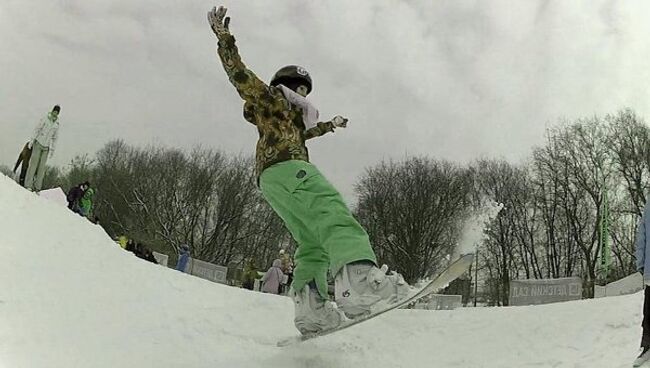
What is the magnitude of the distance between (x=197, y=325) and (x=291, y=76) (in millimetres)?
1852

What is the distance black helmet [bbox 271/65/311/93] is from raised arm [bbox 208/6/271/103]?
11.6 inches

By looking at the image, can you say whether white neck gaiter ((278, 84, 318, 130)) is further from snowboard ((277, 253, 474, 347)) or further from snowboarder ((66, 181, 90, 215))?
snowboarder ((66, 181, 90, 215))

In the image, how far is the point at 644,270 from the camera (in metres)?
4.12

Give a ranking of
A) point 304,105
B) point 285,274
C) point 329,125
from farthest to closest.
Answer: point 285,274
point 329,125
point 304,105

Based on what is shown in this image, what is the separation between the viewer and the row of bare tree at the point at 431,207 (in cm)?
3012

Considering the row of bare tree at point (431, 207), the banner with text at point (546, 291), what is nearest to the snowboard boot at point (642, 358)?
the banner with text at point (546, 291)

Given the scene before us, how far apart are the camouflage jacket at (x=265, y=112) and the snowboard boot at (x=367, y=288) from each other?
35.1 inches

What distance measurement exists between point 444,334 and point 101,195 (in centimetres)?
3933

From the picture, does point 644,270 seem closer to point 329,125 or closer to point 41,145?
point 329,125

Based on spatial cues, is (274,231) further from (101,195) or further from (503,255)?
(503,255)

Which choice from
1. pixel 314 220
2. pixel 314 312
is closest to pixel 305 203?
pixel 314 220

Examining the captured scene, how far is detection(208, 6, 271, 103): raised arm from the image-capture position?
373 centimetres

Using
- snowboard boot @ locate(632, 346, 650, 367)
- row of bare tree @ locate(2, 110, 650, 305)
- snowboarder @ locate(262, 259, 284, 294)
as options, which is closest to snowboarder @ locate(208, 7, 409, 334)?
snowboard boot @ locate(632, 346, 650, 367)

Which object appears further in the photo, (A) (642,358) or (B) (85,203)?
(B) (85,203)
